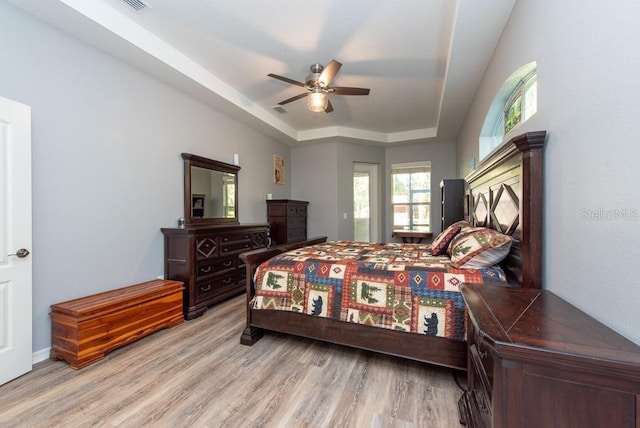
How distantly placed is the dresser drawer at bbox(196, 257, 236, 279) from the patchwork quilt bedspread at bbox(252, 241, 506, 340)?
3.62 feet

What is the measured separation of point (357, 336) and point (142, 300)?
1946 mm

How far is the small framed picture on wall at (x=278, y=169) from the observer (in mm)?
5334

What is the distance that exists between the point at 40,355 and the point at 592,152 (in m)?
3.71

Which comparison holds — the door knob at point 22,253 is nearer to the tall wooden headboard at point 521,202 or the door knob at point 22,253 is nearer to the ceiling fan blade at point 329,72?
the ceiling fan blade at point 329,72

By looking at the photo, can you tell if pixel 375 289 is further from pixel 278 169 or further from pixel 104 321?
pixel 278 169

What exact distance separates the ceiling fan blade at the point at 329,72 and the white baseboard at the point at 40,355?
3.42 meters

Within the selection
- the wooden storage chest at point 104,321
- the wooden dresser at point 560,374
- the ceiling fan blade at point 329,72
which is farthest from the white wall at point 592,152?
the wooden storage chest at point 104,321

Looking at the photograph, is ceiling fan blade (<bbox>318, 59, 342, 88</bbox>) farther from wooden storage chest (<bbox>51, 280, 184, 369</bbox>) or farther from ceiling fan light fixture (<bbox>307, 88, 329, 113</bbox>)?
wooden storage chest (<bbox>51, 280, 184, 369</bbox>)

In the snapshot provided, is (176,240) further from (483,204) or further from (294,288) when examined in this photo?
(483,204)

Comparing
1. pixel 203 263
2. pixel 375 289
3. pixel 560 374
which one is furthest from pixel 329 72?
pixel 560 374

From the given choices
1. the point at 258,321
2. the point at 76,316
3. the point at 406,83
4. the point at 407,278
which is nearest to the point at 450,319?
the point at 407,278

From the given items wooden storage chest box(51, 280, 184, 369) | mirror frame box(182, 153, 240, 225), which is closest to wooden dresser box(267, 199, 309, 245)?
mirror frame box(182, 153, 240, 225)

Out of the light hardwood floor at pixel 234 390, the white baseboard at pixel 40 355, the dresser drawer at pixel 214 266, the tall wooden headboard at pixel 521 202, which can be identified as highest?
the tall wooden headboard at pixel 521 202

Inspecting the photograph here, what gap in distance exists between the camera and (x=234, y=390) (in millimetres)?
1761
